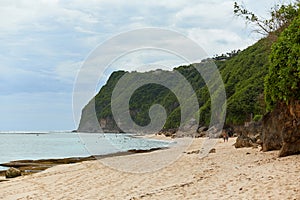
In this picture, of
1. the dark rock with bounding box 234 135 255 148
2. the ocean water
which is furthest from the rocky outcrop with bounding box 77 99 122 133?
the dark rock with bounding box 234 135 255 148

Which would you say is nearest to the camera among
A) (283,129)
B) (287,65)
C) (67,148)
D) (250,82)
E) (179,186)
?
(179,186)

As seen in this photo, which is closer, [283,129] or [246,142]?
[283,129]

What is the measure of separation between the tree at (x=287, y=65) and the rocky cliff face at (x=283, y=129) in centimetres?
58

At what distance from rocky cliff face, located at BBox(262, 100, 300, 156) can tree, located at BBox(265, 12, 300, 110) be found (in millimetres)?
582

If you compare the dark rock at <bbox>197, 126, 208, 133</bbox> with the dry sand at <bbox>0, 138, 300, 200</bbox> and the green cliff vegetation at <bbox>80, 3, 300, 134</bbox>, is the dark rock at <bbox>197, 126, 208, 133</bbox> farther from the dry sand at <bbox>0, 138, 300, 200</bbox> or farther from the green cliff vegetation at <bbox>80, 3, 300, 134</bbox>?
the dry sand at <bbox>0, 138, 300, 200</bbox>

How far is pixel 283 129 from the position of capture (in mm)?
15828

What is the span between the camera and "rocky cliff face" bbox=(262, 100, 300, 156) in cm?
1509

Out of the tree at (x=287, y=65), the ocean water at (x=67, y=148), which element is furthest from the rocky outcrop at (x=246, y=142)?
the ocean water at (x=67, y=148)

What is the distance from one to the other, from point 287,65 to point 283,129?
2.79 meters

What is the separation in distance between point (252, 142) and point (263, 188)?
17009mm

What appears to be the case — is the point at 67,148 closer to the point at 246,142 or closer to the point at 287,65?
the point at 246,142

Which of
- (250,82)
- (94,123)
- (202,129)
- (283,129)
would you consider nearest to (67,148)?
(202,129)

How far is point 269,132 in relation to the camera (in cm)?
1895

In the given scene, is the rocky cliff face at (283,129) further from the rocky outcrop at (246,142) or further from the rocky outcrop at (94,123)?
the rocky outcrop at (94,123)
